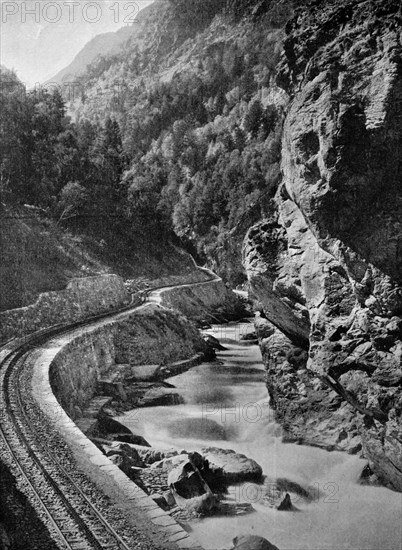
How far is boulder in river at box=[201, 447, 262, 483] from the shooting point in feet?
39.4

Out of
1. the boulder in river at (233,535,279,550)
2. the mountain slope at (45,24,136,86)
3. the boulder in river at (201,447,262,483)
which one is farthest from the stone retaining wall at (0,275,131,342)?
the boulder in river at (233,535,279,550)

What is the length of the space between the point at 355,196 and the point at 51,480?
8.74 meters

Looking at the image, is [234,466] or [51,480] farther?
[234,466]

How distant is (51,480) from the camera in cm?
955

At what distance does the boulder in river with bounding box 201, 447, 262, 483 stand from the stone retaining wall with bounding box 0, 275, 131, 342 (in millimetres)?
12041

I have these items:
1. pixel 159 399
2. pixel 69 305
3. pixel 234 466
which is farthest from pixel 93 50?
pixel 234 466

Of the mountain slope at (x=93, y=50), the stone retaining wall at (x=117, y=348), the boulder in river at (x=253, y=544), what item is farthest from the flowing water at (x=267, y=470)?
the mountain slope at (x=93, y=50)

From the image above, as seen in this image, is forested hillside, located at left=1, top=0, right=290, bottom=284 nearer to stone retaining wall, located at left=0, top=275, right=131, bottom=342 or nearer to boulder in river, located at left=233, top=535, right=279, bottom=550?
stone retaining wall, located at left=0, top=275, right=131, bottom=342

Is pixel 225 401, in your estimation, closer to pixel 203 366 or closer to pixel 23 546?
pixel 203 366

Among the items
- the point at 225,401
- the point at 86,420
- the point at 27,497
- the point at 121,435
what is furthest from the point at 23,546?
the point at 225,401

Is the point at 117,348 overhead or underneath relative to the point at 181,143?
underneath

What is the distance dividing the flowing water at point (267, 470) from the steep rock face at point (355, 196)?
118 cm

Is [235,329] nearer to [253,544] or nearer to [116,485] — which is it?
[116,485]

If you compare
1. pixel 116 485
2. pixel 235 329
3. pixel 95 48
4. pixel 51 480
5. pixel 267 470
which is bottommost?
pixel 267 470
